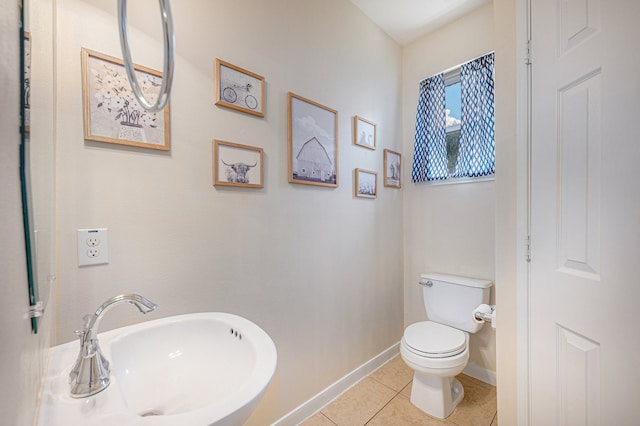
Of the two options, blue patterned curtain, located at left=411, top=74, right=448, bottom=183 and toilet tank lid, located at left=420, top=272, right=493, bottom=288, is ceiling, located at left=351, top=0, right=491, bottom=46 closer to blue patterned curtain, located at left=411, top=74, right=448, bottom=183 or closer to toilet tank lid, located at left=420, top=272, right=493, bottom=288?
blue patterned curtain, located at left=411, top=74, right=448, bottom=183

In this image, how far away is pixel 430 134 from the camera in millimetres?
2174

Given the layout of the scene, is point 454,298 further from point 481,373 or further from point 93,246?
point 93,246

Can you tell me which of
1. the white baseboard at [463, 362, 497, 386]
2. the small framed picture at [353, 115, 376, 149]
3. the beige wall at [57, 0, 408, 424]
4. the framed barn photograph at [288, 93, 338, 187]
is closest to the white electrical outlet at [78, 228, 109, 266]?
the beige wall at [57, 0, 408, 424]

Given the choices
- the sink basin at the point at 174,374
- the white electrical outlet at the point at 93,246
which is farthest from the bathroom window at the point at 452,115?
the white electrical outlet at the point at 93,246

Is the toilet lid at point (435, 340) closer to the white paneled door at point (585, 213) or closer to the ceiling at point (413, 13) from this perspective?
the white paneled door at point (585, 213)

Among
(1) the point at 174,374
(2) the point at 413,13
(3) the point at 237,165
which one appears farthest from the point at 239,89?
(2) the point at 413,13

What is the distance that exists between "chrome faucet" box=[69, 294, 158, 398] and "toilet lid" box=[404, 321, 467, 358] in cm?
149

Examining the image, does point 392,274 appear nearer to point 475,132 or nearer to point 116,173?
point 475,132

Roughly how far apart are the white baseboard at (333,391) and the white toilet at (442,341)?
39cm

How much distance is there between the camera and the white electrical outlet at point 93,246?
918mm

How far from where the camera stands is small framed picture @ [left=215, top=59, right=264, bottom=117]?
124 centimetres

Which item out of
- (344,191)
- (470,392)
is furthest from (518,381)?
(344,191)

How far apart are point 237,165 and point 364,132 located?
1.08 metres

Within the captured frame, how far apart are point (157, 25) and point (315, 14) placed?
99cm
